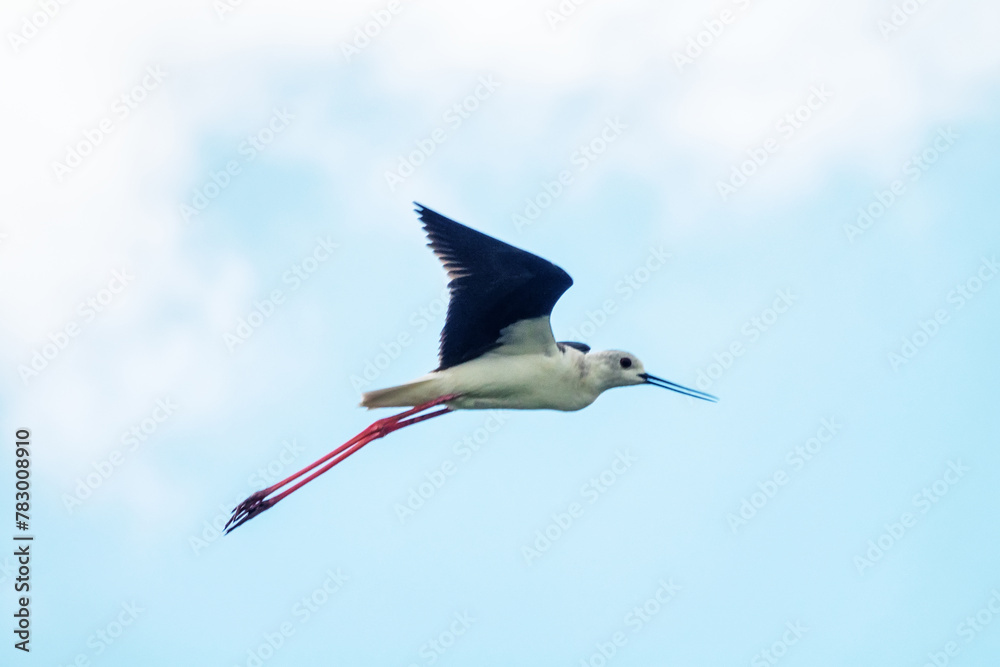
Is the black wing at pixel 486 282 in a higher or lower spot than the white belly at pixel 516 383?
higher

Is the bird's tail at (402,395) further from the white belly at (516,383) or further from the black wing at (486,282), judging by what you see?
the black wing at (486,282)

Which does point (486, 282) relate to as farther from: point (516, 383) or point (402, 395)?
point (402, 395)

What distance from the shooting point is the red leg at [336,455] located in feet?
36.6

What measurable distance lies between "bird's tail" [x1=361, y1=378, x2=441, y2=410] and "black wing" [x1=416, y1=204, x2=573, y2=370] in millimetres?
464

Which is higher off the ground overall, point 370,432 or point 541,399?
point 541,399

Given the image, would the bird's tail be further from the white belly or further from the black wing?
the black wing

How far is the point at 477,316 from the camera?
1109 cm

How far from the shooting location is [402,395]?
36.8 ft

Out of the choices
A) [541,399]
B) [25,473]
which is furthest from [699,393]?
[25,473]

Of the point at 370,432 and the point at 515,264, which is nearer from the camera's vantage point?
the point at 515,264

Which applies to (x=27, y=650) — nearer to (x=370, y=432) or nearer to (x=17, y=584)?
(x=17, y=584)

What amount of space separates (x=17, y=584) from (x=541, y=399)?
15.6ft

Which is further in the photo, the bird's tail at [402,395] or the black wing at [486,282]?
the bird's tail at [402,395]

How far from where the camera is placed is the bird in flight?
10.9 metres
